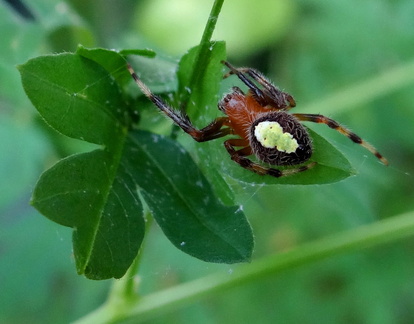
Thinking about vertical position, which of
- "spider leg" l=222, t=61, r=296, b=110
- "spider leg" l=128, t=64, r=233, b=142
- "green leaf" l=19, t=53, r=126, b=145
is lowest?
"spider leg" l=222, t=61, r=296, b=110

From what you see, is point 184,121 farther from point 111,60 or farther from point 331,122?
point 331,122

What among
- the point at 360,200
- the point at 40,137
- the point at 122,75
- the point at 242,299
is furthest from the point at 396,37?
the point at 122,75

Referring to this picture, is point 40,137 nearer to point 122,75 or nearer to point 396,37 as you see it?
point 122,75

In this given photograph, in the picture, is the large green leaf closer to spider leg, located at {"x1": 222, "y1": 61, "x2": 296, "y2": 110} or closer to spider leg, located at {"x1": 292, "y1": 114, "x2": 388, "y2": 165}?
spider leg, located at {"x1": 222, "y1": 61, "x2": 296, "y2": 110}

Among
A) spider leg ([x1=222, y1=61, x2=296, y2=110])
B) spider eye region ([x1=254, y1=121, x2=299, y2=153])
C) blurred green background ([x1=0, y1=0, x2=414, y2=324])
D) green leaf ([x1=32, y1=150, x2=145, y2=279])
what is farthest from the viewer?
blurred green background ([x1=0, y1=0, x2=414, y2=324])

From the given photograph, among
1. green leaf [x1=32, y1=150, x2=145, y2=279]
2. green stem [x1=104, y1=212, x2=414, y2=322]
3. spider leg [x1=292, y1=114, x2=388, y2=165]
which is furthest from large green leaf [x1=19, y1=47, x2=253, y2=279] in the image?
green stem [x1=104, y1=212, x2=414, y2=322]

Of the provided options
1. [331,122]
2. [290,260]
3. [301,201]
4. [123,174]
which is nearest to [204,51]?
[123,174]

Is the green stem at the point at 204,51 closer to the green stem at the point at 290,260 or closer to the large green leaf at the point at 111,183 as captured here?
the large green leaf at the point at 111,183
